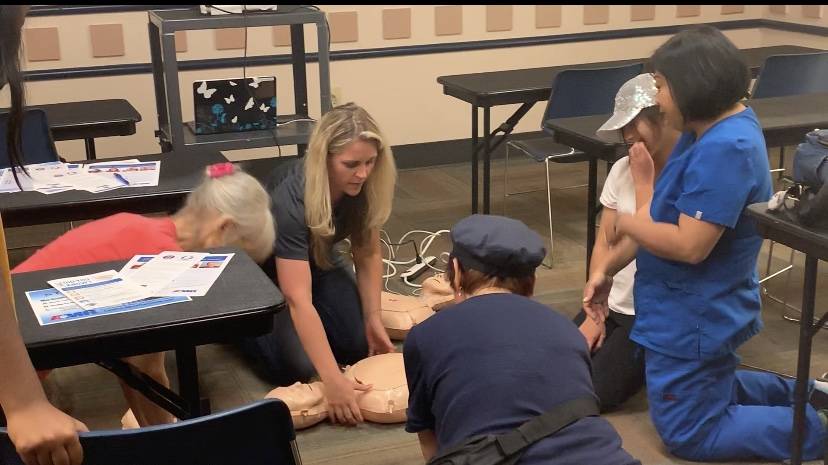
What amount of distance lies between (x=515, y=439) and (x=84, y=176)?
1965 millimetres

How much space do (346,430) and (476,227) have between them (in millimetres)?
1181

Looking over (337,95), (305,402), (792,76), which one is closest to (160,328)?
(305,402)

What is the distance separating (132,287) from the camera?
6.26ft

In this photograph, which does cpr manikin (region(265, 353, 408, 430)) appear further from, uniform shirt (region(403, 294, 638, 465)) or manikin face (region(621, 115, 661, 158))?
uniform shirt (region(403, 294, 638, 465))

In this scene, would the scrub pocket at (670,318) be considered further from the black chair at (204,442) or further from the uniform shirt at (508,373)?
the black chair at (204,442)

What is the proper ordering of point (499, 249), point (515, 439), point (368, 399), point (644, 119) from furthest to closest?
point (368, 399), point (644, 119), point (499, 249), point (515, 439)

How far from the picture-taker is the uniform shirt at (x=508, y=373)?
1469 mm

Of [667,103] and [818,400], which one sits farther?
[818,400]

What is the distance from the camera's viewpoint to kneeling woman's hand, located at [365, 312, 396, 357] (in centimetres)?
294

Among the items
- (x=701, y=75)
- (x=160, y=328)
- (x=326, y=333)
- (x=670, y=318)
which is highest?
(x=701, y=75)

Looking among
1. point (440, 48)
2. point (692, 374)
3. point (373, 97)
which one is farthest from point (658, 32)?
point (692, 374)

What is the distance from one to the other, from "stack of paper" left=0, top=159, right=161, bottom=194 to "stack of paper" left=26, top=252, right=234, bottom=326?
32.4 inches

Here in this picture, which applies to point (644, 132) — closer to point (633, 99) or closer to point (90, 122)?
point (633, 99)

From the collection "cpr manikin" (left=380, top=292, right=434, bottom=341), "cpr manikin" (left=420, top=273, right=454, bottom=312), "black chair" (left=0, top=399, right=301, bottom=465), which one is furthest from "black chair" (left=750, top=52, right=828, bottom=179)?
"black chair" (left=0, top=399, right=301, bottom=465)
